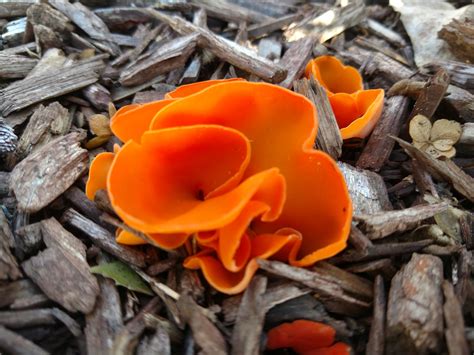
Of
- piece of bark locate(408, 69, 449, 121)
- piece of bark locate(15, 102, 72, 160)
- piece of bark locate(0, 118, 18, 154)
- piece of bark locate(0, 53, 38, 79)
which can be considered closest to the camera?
piece of bark locate(0, 118, 18, 154)

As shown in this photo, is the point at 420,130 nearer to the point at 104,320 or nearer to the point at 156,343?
the point at 156,343

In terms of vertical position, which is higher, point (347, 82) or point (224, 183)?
point (224, 183)

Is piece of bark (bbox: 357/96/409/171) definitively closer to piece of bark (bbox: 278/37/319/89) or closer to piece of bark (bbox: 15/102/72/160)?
piece of bark (bbox: 278/37/319/89)

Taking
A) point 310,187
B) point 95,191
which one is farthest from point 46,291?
point 310,187

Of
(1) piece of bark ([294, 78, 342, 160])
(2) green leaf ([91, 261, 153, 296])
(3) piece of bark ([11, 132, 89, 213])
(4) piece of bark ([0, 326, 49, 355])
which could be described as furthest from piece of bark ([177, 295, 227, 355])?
(1) piece of bark ([294, 78, 342, 160])

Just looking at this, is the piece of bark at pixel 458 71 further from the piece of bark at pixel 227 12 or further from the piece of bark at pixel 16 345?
the piece of bark at pixel 16 345

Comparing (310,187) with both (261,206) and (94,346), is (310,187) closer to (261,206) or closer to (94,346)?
(261,206)
